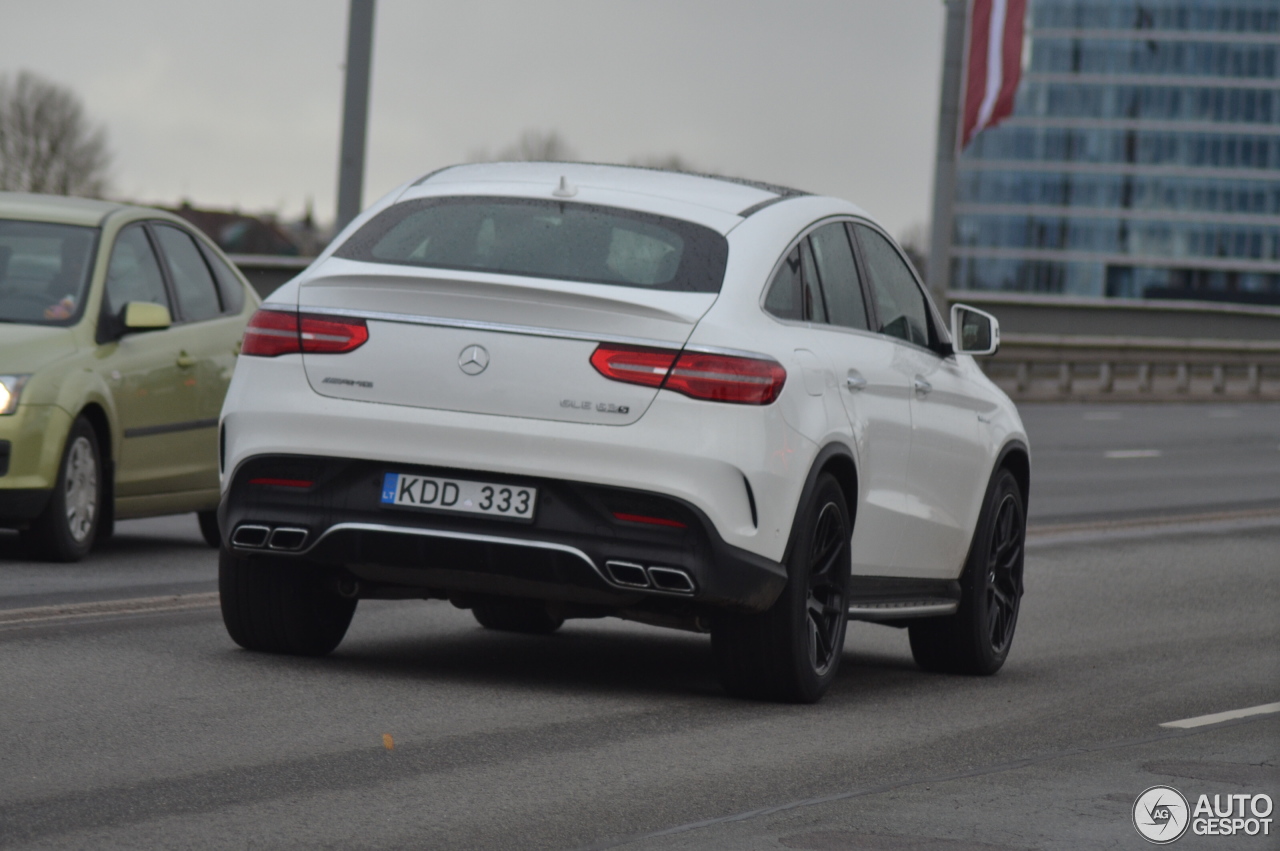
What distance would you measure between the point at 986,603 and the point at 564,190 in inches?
112

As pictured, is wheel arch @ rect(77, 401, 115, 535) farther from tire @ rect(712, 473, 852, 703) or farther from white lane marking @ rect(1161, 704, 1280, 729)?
white lane marking @ rect(1161, 704, 1280, 729)

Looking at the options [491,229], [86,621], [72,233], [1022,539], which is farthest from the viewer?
[72,233]

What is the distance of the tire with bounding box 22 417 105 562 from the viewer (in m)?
10.5

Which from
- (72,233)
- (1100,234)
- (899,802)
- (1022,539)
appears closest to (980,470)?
(1022,539)

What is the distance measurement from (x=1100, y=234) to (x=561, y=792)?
14822 centimetres

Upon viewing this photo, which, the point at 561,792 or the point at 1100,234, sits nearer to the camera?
the point at 561,792

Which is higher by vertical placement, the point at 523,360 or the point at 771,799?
the point at 523,360

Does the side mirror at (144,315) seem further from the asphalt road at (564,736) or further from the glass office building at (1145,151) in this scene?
the glass office building at (1145,151)

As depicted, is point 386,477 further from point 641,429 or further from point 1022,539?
point 1022,539

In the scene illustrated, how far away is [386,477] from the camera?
6.86 m

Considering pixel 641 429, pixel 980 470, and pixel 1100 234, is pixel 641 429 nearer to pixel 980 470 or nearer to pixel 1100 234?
pixel 980 470

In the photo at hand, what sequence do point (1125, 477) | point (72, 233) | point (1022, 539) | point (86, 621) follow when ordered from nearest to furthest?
point (86, 621), point (1022, 539), point (72, 233), point (1125, 477)

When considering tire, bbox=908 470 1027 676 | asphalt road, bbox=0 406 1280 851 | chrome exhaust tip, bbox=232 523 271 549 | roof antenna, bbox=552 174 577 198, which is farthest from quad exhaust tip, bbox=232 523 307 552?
tire, bbox=908 470 1027 676

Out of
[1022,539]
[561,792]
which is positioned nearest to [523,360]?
[561,792]
